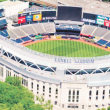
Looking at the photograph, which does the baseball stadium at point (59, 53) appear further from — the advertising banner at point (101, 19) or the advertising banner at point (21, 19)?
the advertising banner at point (21, 19)

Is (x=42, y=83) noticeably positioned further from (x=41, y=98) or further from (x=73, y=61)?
(x=73, y=61)

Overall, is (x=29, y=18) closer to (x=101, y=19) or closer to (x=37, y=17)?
(x=37, y=17)

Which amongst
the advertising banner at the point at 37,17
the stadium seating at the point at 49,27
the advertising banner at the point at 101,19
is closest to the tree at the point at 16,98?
the stadium seating at the point at 49,27

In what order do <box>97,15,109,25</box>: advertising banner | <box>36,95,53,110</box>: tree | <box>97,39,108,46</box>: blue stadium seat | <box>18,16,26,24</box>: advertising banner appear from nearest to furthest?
<box>36,95,53,110</box>: tree < <box>97,39,108,46</box>: blue stadium seat < <box>18,16,26,24</box>: advertising banner < <box>97,15,109,25</box>: advertising banner

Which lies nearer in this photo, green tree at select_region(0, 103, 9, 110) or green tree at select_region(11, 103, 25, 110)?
green tree at select_region(11, 103, 25, 110)

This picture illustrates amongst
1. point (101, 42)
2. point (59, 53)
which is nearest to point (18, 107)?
point (59, 53)

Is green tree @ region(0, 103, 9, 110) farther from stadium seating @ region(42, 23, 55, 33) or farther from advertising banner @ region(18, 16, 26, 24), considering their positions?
stadium seating @ region(42, 23, 55, 33)

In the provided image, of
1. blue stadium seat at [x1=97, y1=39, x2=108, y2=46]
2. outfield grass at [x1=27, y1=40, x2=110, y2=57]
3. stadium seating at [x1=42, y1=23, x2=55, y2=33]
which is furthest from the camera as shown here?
stadium seating at [x1=42, y1=23, x2=55, y2=33]

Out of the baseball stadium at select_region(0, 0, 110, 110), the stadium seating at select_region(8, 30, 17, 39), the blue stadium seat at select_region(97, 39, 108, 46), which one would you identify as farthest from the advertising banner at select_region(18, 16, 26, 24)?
the blue stadium seat at select_region(97, 39, 108, 46)
